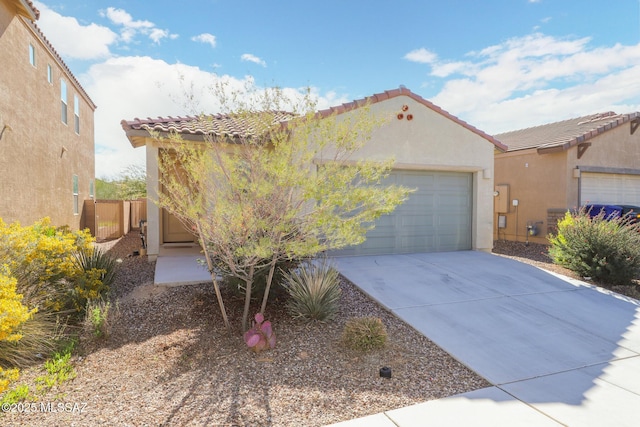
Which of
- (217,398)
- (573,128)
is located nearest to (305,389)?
(217,398)

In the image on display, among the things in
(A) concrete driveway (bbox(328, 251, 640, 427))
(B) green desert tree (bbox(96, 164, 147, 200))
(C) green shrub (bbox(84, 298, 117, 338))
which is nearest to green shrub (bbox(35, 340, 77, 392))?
(C) green shrub (bbox(84, 298, 117, 338))

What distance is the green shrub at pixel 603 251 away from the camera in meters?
8.16

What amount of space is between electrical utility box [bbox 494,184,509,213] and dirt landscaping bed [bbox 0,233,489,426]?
11.7 meters

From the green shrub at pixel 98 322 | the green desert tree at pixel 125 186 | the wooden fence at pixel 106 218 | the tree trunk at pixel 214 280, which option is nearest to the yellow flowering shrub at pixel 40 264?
the green shrub at pixel 98 322

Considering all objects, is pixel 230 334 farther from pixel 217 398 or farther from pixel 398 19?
pixel 398 19

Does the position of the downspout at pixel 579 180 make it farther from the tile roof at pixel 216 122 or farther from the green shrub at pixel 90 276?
the green shrub at pixel 90 276

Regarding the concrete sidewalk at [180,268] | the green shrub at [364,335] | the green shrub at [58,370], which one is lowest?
the green shrub at [58,370]

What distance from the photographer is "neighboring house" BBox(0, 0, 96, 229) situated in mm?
9430

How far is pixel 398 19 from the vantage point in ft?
36.4

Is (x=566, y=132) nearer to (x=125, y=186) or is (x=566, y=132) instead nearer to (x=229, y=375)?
(x=229, y=375)

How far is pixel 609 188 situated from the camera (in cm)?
1478

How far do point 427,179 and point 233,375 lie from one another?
8.09m

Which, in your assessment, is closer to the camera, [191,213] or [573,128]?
[191,213]

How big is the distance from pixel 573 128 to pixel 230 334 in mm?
16519
